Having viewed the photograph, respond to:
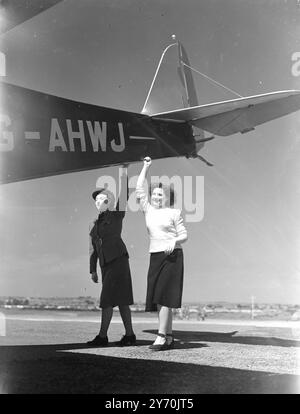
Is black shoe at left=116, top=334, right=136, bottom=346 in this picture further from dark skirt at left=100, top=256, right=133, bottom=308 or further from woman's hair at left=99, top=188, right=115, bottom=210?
woman's hair at left=99, top=188, right=115, bottom=210

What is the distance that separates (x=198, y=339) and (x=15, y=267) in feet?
3.24

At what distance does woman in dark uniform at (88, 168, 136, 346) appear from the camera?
96.7 inches

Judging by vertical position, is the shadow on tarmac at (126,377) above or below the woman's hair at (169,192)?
below

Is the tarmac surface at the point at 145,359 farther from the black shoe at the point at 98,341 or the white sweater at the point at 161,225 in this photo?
the white sweater at the point at 161,225

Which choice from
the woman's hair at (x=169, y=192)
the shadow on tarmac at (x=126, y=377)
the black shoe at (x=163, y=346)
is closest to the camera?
the shadow on tarmac at (x=126, y=377)

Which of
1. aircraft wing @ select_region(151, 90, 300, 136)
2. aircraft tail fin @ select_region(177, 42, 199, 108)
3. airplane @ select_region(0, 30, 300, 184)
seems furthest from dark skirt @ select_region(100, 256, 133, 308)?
aircraft tail fin @ select_region(177, 42, 199, 108)

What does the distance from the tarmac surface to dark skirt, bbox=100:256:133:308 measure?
157 millimetres

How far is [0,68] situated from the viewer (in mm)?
2428

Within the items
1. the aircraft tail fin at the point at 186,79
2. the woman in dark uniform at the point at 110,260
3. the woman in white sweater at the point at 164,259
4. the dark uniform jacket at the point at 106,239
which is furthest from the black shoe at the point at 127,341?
the aircraft tail fin at the point at 186,79

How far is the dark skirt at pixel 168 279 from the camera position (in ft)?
7.81

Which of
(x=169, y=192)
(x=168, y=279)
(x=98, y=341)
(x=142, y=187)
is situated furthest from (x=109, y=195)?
(x=98, y=341)

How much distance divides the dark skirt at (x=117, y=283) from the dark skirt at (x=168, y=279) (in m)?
0.14

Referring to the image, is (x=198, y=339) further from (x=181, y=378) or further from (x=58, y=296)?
(x=58, y=296)
